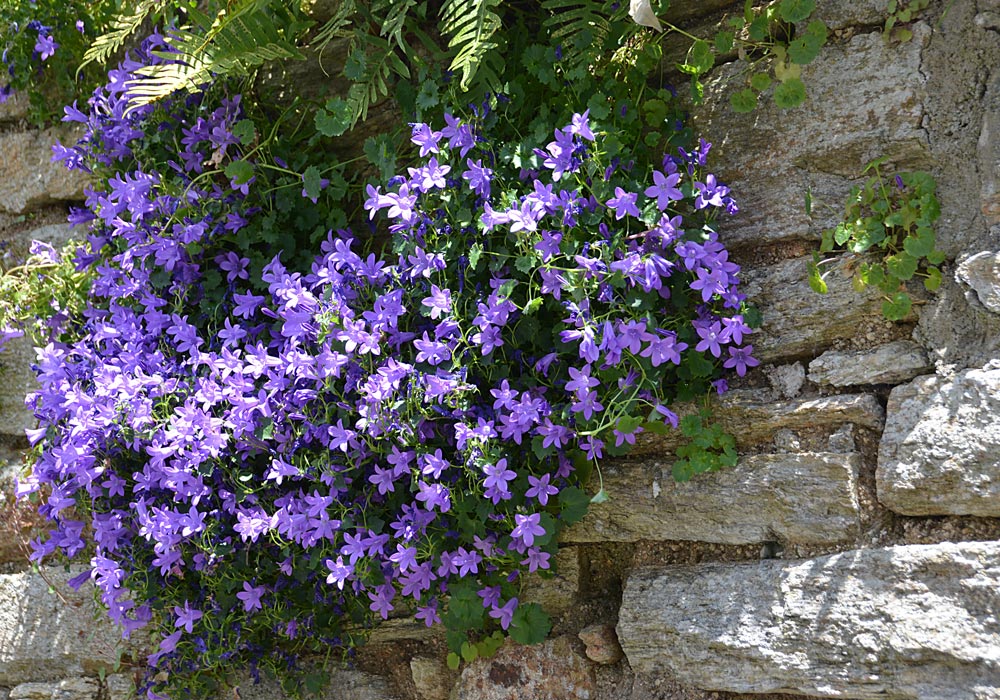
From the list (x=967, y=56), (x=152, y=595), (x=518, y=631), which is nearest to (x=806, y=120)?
(x=967, y=56)

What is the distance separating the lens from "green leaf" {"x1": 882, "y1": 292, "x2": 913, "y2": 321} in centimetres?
216

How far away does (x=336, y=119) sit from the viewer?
8.57 feet

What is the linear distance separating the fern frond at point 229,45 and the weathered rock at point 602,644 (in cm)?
177

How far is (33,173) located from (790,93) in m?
2.72

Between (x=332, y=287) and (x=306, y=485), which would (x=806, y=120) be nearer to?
(x=332, y=287)

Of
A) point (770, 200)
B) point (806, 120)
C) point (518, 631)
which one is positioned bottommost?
point (518, 631)

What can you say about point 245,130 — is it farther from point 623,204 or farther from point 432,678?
point 432,678

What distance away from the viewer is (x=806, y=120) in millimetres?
2377

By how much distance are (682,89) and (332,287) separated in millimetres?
1064

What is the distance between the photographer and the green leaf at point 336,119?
2598 mm

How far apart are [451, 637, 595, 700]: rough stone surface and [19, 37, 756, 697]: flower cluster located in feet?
0.38

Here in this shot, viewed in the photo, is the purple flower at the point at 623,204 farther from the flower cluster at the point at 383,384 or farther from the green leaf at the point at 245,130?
the green leaf at the point at 245,130

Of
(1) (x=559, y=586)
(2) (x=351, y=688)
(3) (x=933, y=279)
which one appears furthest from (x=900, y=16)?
(2) (x=351, y=688)

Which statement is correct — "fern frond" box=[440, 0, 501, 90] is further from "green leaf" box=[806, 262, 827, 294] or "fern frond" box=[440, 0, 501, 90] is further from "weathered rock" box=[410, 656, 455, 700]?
"weathered rock" box=[410, 656, 455, 700]
